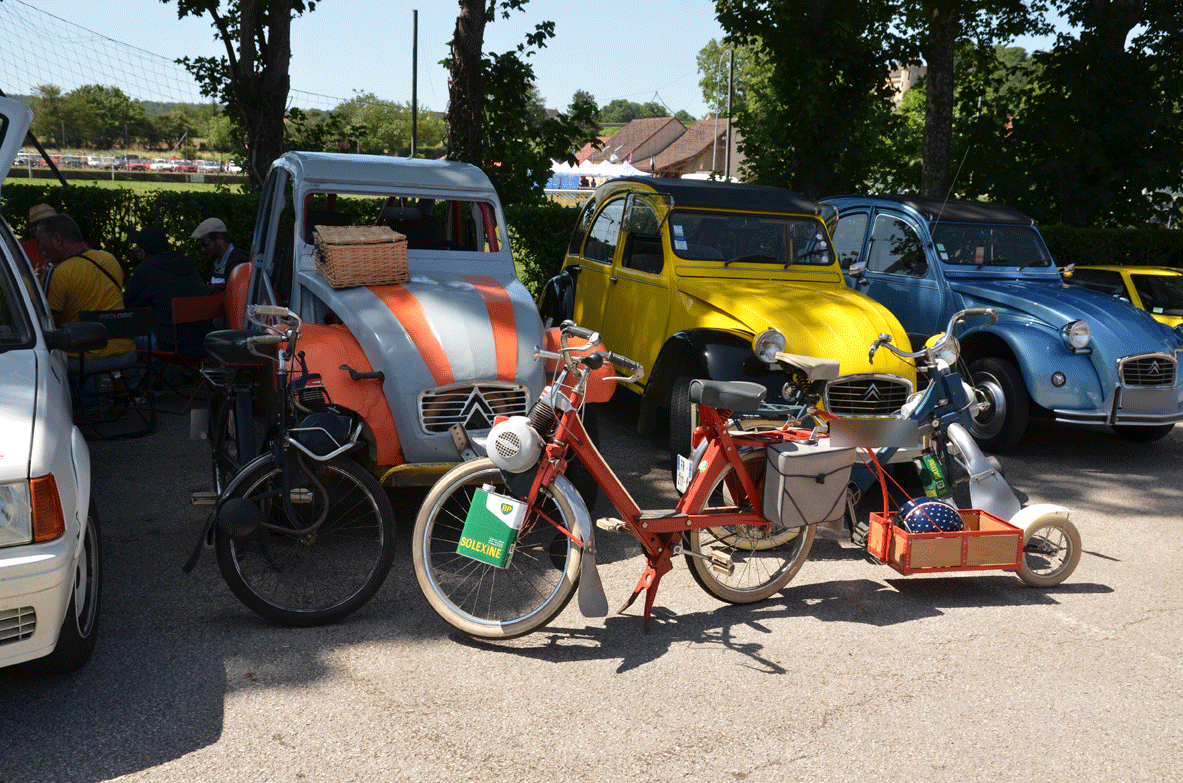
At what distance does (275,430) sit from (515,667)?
1627 millimetres

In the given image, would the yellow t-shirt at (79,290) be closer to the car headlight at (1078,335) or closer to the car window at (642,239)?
the car window at (642,239)

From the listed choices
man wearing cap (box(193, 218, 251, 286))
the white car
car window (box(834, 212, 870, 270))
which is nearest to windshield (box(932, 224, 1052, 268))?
car window (box(834, 212, 870, 270))

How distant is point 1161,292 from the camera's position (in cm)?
1040

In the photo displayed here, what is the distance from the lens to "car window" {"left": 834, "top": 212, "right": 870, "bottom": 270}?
31.4 ft

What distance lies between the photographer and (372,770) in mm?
3289

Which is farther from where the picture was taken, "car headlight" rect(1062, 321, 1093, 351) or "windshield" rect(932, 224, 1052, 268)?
"windshield" rect(932, 224, 1052, 268)

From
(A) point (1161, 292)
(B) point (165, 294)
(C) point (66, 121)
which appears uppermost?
(C) point (66, 121)

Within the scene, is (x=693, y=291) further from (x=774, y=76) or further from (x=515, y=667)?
(x=774, y=76)

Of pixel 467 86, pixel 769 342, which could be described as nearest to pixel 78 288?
pixel 769 342

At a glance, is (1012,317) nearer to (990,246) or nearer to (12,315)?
(990,246)

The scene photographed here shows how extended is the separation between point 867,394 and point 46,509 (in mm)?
4803

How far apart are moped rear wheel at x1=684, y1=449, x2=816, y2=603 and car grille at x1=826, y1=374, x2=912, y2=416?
5.31 ft

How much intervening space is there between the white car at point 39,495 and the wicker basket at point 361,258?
172 cm

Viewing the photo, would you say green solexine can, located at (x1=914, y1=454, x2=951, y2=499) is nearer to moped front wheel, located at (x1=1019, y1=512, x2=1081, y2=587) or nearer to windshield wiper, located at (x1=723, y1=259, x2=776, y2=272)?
moped front wheel, located at (x1=1019, y1=512, x2=1081, y2=587)
